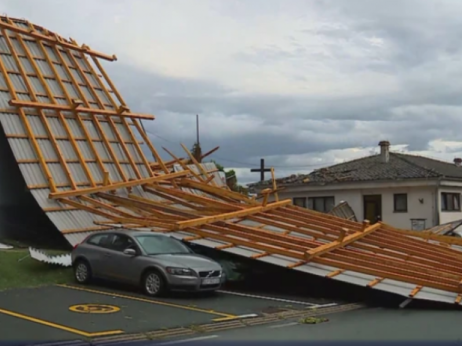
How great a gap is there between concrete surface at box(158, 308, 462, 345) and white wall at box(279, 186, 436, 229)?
23.4 m

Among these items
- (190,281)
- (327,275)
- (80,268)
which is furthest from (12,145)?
(327,275)

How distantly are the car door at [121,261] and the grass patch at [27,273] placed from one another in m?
Answer: 1.62

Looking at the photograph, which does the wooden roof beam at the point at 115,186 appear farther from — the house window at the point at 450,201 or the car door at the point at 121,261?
the house window at the point at 450,201

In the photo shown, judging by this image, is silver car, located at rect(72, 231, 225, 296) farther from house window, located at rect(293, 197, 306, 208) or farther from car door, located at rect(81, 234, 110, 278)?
house window, located at rect(293, 197, 306, 208)

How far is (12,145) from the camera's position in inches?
832

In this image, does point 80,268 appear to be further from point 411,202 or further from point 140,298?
point 411,202

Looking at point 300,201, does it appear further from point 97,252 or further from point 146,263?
point 146,263

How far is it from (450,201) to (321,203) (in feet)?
23.9

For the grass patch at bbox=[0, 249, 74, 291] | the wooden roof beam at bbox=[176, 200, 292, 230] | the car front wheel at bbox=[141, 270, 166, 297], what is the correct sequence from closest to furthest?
the car front wheel at bbox=[141, 270, 166, 297] < the grass patch at bbox=[0, 249, 74, 291] < the wooden roof beam at bbox=[176, 200, 292, 230]

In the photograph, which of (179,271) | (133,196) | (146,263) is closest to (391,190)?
(133,196)

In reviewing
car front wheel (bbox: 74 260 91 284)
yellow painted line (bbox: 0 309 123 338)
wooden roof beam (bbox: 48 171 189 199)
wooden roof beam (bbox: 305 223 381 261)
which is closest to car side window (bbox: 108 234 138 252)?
car front wheel (bbox: 74 260 91 284)

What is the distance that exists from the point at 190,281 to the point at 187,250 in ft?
5.92

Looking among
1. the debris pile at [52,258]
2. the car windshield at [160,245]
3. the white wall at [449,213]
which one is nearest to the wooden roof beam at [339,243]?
the car windshield at [160,245]

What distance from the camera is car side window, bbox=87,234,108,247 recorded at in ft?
51.7
